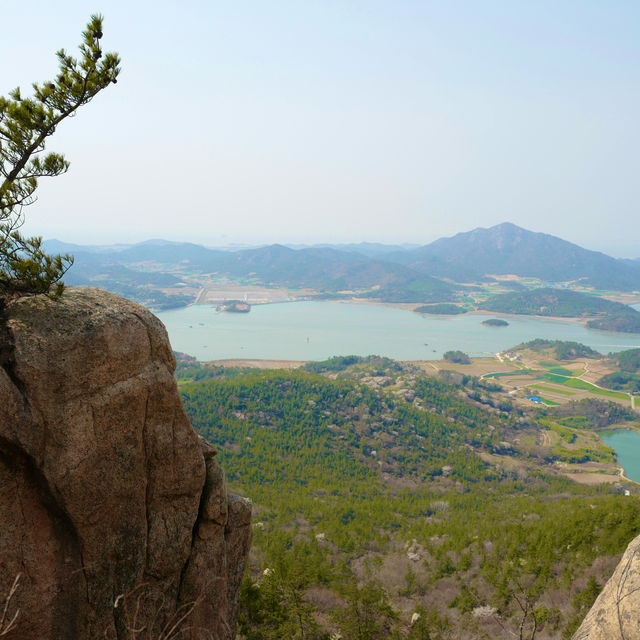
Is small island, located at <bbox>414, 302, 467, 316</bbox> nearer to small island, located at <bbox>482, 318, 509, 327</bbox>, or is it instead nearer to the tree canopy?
small island, located at <bbox>482, 318, 509, 327</bbox>

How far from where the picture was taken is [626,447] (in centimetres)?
6356

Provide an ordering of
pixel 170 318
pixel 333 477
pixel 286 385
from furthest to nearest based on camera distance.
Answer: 1. pixel 170 318
2. pixel 286 385
3. pixel 333 477

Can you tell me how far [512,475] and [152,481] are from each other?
5108 cm

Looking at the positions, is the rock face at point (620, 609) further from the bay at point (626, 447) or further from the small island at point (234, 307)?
the small island at point (234, 307)

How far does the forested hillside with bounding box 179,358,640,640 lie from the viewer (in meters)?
15.2

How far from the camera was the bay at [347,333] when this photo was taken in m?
104

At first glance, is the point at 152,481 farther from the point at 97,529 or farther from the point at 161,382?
the point at 161,382

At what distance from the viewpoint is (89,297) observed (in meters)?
6.59

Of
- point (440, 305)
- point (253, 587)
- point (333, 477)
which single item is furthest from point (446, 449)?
Answer: point (440, 305)

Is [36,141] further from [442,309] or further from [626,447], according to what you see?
[442,309]

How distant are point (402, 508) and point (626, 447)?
46.2 m

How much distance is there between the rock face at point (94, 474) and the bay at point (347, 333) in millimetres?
89296

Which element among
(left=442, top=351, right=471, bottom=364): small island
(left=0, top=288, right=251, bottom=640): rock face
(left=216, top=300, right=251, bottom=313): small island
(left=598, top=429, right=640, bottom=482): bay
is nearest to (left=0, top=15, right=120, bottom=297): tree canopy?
(left=0, top=288, right=251, bottom=640): rock face

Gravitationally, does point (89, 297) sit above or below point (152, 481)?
above
